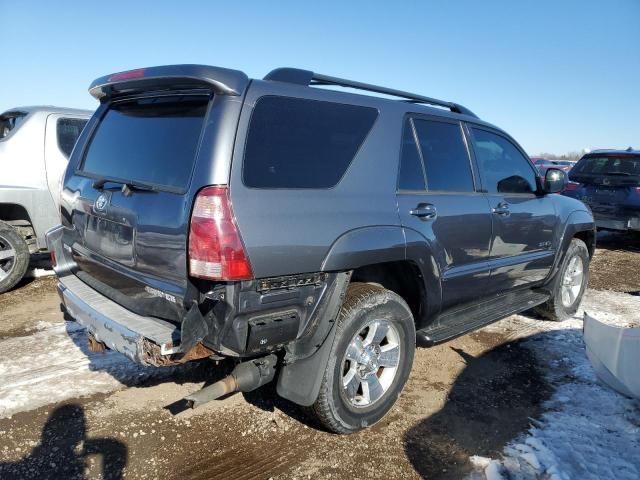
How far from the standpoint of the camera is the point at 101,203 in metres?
2.76

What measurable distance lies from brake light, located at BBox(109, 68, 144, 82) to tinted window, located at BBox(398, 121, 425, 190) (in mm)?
1587

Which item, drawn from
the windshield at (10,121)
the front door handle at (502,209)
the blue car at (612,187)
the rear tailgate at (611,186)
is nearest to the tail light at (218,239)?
the front door handle at (502,209)

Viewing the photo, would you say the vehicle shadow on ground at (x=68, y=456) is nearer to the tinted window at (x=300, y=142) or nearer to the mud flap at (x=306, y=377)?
the mud flap at (x=306, y=377)

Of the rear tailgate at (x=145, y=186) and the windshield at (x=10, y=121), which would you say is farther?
the windshield at (x=10, y=121)

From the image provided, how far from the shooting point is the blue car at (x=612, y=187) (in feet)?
27.2

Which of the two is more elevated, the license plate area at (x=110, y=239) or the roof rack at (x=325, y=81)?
the roof rack at (x=325, y=81)

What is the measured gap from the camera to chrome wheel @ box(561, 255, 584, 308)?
502cm

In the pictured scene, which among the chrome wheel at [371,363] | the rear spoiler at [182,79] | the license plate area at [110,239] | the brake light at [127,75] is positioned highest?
the brake light at [127,75]

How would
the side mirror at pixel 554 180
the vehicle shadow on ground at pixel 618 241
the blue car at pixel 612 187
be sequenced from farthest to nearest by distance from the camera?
the vehicle shadow on ground at pixel 618 241, the blue car at pixel 612 187, the side mirror at pixel 554 180

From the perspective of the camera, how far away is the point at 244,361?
8.61ft

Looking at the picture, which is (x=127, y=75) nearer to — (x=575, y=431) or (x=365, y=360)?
(x=365, y=360)

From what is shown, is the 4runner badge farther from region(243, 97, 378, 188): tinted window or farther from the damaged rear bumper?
region(243, 97, 378, 188): tinted window

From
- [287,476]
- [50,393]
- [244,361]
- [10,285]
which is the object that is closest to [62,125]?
[10,285]

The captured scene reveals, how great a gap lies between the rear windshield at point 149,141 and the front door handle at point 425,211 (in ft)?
4.51
